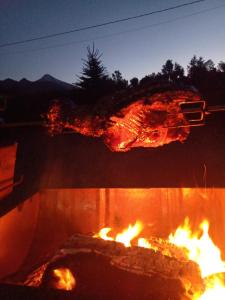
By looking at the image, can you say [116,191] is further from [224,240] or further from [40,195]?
[224,240]

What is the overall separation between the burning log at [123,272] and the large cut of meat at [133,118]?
1.52 m

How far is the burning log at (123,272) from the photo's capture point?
3.25 metres

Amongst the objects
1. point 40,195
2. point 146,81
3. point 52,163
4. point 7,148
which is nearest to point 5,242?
point 40,195

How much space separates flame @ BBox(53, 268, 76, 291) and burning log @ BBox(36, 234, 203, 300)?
24 mm

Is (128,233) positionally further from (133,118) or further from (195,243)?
(133,118)

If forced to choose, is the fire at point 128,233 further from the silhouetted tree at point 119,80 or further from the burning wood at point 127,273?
the silhouetted tree at point 119,80

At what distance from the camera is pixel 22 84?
28078 mm

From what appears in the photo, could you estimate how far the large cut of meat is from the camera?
3.69 m

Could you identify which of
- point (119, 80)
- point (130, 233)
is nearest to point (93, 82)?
point (119, 80)

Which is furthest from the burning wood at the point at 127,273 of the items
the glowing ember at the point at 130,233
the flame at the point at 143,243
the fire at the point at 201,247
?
the glowing ember at the point at 130,233

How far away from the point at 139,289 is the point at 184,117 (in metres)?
2.15

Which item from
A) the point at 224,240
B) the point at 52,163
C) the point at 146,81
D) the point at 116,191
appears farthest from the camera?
the point at 52,163

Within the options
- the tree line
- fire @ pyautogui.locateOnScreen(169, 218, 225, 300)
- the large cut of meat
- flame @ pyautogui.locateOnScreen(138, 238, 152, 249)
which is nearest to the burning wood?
fire @ pyautogui.locateOnScreen(169, 218, 225, 300)

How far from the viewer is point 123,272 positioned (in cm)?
346
